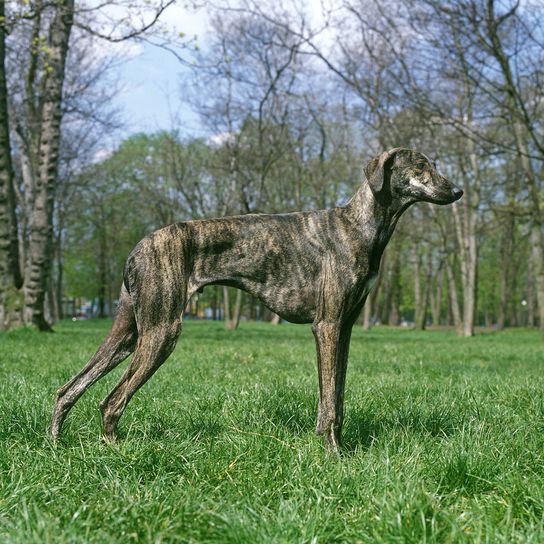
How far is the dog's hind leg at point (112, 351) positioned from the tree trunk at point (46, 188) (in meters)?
11.4

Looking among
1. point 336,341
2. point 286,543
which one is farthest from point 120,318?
point 286,543

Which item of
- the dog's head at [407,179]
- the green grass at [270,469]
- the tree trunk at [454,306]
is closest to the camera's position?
the green grass at [270,469]

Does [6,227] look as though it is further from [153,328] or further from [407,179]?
[407,179]

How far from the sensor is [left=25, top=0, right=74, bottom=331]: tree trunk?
47.6 ft

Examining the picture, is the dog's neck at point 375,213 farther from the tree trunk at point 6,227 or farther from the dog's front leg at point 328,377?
the tree trunk at point 6,227

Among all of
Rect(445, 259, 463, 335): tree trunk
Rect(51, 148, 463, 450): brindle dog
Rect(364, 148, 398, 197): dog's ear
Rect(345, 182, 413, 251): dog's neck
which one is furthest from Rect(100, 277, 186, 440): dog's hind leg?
Rect(445, 259, 463, 335): tree trunk

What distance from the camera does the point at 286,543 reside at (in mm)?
2277

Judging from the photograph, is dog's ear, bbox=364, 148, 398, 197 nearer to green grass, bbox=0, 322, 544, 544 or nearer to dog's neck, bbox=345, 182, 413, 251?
dog's neck, bbox=345, 182, 413, 251

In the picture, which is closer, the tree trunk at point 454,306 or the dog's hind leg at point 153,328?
the dog's hind leg at point 153,328

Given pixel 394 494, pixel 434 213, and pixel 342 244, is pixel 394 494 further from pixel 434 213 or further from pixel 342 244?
pixel 434 213

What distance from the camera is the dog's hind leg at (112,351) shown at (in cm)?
392

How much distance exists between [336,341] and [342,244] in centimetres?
63

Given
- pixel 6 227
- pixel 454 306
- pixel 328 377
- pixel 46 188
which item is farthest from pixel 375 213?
pixel 454 306

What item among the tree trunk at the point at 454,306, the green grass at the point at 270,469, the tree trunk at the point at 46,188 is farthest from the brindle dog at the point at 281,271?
the tree trunk at the point at 454,306
